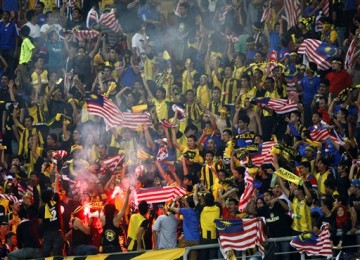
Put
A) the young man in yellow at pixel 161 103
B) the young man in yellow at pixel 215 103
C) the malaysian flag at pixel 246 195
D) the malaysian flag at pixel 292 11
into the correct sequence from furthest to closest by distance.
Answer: the malaysian flag at pixel 292 11
the young man in yellow at pixel 161 103
the young man in yellow at pixel 215 103
the malaysian flag at pixel 246 195

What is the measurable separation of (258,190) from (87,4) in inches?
468

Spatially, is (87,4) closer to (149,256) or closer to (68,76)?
A: (68,76)

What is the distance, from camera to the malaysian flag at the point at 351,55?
1367 inches

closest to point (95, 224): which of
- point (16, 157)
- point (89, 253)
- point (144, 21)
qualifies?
point (89, 253)

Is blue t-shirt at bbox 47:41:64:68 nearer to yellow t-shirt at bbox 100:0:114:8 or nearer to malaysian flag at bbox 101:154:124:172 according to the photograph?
yellow t-shirt at bbox 100:0:114:8

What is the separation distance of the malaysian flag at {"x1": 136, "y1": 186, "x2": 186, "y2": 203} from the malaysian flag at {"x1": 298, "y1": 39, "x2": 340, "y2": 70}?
503 cm

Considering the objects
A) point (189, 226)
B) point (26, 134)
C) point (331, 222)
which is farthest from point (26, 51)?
point (331, 222)

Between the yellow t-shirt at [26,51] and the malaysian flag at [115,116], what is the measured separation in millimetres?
4408

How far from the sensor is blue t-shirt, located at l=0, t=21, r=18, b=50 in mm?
39719

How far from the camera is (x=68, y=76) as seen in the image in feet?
126

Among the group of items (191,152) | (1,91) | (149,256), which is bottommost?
(149,256)

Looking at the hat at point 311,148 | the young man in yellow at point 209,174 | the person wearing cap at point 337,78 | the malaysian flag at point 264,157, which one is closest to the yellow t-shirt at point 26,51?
the person wearing cap at point 337,78

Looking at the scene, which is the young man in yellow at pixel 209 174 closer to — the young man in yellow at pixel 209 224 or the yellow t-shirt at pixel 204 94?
the young man in yellow at pixel 209 224

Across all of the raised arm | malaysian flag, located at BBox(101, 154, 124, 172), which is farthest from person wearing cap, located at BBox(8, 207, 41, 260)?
malaysian flag, located at BBox(101, 154, 124, 172)
